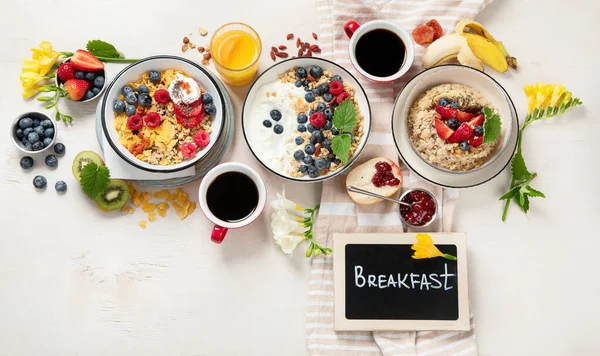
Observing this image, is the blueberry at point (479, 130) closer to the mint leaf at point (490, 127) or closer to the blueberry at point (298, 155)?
the mint leaf at point (490, 127)

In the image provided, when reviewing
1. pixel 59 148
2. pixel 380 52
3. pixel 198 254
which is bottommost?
pixel 198 254

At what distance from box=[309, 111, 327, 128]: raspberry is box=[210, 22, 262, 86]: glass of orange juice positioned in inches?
10.3

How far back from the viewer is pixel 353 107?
1.65 metres

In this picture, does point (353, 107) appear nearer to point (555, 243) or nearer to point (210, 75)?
point (210, 75)

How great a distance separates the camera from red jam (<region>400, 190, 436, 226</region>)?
67.2 inches

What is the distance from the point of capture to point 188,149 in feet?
5.38

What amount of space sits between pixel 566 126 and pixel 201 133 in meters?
1.28

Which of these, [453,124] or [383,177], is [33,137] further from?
[453,124]

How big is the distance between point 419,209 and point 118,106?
1042 mm

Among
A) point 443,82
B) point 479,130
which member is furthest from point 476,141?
point 443,82

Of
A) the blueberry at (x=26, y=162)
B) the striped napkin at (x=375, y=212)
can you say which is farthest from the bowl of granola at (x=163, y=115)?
the striped napkin at (x=375, y=212)

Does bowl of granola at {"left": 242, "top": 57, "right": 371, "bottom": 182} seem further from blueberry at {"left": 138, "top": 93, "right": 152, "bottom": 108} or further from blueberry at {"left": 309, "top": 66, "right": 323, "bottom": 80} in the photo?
blueberry at {"left": 138, "top": 93, "right": 152, "bottom": 108}

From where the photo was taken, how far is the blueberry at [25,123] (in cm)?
172

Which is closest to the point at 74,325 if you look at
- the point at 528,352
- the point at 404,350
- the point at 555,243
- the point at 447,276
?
the point at 404,350
